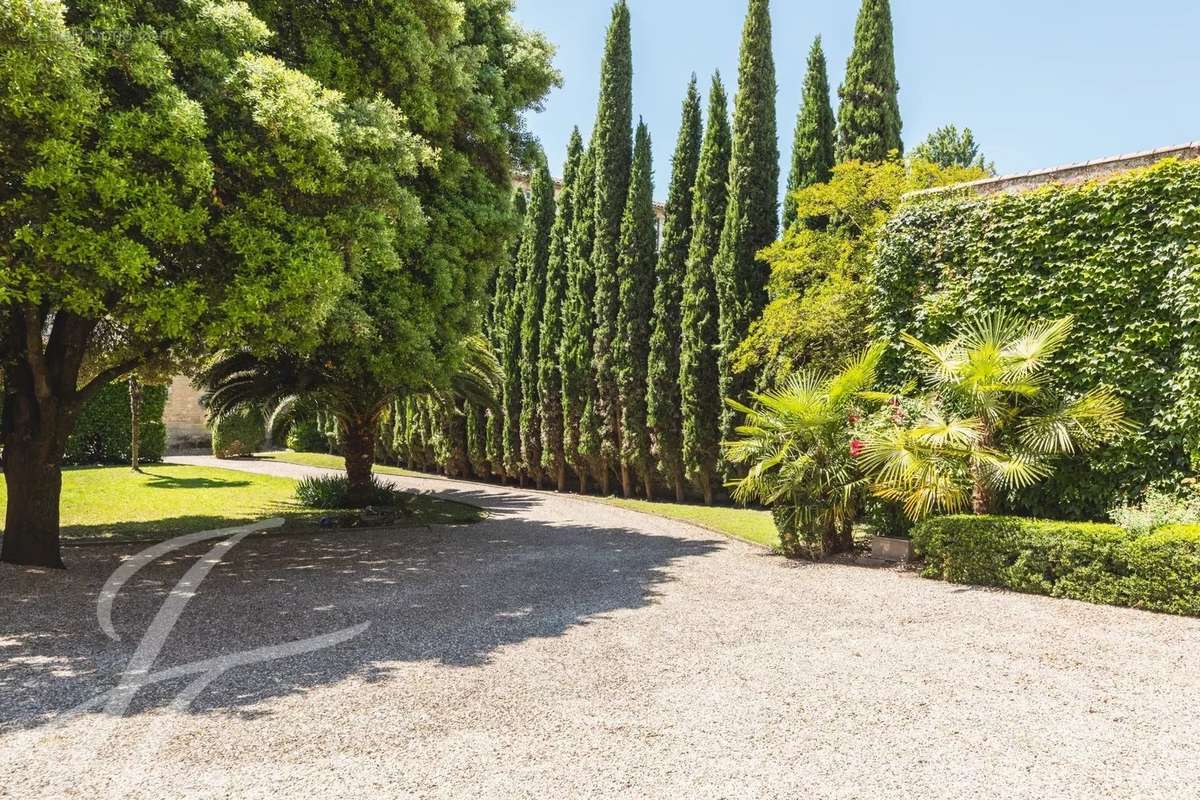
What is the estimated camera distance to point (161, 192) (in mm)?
6504

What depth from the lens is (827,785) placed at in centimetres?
347

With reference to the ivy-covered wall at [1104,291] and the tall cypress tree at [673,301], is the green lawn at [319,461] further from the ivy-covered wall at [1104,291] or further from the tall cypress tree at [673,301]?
the ivy-covered wall at [1104,291]

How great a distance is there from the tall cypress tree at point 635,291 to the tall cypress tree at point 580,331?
1263mm

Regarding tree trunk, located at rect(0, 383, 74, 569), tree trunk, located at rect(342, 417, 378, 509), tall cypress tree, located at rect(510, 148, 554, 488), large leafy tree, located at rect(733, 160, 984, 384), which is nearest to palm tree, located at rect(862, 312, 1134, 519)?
large leafy tree, located at rect(733, 160, 984, 384)

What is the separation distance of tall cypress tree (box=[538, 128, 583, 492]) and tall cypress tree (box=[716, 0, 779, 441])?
19.4 ft

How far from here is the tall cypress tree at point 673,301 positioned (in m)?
18.3

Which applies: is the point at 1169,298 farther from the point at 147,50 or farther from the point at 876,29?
the point at 876,29

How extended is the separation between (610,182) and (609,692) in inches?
688

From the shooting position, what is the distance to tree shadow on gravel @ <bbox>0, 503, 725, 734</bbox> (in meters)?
4.99

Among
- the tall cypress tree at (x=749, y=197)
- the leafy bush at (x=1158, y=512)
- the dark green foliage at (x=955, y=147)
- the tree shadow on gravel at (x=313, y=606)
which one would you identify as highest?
the dark green foliage at (x=955, y=147)

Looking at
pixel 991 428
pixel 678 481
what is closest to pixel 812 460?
pixel 991 428

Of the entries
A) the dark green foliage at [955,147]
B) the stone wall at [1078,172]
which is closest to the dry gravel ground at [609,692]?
the stone wall at [1078,172]

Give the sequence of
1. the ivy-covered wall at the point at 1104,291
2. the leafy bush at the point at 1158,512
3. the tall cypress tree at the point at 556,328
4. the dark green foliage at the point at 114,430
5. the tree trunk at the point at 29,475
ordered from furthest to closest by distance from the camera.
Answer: the tall cypress tree at the point at 556,328, the dark green foliage at the point at 114,430, the tree trunk at the point at 29,475, the ivy-covered wall at the point at 1104,291, the leafy bush at the point at 1158,512

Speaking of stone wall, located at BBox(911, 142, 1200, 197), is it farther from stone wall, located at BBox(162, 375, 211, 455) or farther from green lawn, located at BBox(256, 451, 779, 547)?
stone wall, located at BBox(162, 375, 211, 455)
